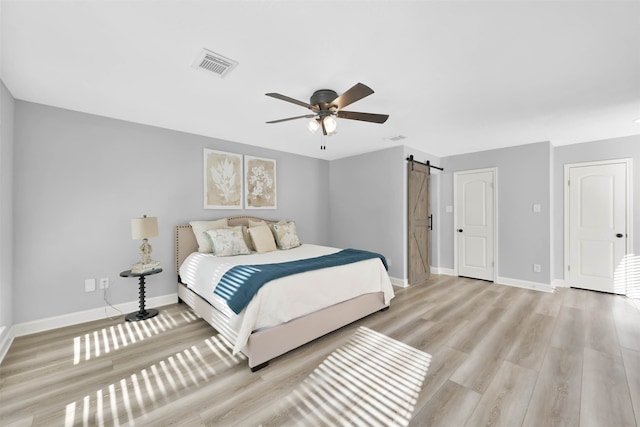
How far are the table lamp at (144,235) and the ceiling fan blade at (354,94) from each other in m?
2.53

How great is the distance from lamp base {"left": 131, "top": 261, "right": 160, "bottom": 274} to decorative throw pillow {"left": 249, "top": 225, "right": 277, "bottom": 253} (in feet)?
4.10

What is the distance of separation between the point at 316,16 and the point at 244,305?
7.11 ft

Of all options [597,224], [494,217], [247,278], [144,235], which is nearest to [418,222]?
[494,217]

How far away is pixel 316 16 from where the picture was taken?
1609mm

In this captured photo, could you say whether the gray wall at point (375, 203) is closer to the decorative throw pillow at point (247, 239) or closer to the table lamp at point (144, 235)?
the decorative throw pillow at point (247, 239)

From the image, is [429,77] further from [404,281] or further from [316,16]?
[404,281]

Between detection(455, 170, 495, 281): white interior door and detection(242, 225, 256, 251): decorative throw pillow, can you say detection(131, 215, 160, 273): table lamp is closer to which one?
detection(242, 225, 256, 251): decorative throw pillow

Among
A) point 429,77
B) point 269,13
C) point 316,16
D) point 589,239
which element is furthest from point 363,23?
point 589,239

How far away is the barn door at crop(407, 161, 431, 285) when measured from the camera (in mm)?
4711

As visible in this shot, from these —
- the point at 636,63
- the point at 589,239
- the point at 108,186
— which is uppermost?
the point at 636,63

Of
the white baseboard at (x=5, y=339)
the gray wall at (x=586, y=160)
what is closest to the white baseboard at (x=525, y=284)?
the gray wall at (x=586, y=160)

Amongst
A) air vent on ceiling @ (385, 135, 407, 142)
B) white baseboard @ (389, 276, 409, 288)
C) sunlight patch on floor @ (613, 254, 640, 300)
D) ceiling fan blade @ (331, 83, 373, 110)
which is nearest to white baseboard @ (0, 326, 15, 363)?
ceiling fan blade @ (331, 83, 373, 110)

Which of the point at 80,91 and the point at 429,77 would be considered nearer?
the point at 429,77

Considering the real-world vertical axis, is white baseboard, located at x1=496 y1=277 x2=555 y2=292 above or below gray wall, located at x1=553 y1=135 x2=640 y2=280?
below
